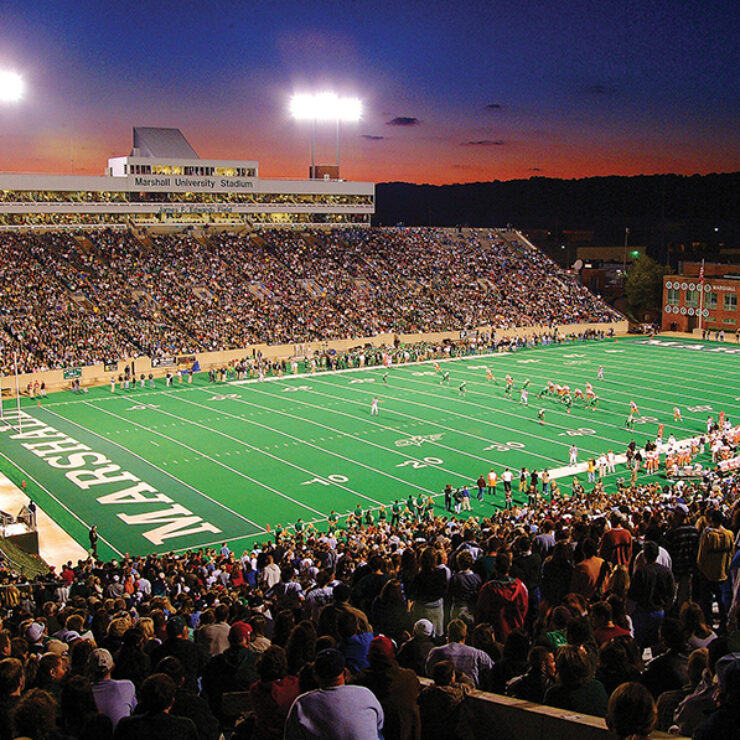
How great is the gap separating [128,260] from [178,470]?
29.3 m

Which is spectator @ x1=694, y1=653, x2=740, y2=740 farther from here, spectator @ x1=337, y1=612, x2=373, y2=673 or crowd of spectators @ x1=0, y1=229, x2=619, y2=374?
crowd of spectators @ x1=0, y1=229, x2=619, y2=374

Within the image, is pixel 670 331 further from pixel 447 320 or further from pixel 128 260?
pixel 128 260

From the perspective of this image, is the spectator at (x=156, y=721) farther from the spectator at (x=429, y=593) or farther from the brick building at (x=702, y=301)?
the brick building at (x=702, y=301)

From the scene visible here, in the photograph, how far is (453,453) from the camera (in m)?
28.2

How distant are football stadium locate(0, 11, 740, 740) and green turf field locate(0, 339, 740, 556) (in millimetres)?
165

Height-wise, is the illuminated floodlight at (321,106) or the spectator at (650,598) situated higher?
the illuminated floodlight at (321,106)

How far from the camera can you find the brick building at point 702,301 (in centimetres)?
6084

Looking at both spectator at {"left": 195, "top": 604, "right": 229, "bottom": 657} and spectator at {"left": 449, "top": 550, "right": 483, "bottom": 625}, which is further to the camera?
spectator at {"left": 449, "top": 550, "right": 483, "bottom": 625}

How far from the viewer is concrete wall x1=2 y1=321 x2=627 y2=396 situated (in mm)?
39344

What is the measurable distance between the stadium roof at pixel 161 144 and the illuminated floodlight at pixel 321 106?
27.6 ft

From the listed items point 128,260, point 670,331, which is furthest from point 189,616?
point 670,331

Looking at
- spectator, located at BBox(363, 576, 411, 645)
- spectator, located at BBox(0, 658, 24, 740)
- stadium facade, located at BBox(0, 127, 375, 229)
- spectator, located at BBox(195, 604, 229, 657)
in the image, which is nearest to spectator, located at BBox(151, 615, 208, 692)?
spectator, located at BBox(195, 604, 229, 657)

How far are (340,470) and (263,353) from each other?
21.6m

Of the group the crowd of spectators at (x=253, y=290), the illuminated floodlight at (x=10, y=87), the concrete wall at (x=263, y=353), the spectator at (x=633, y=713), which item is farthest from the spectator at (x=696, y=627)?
the illuminated floodlight at (x=10, y=87)
